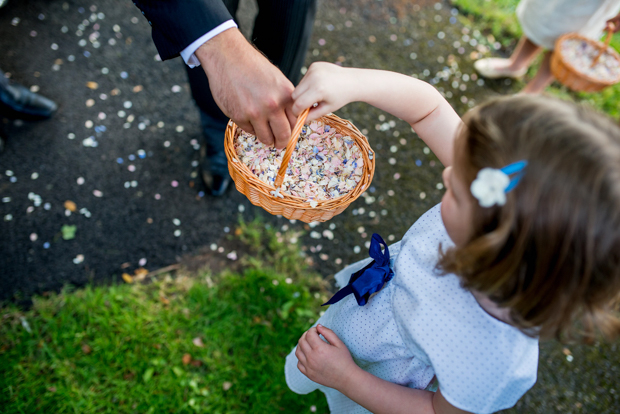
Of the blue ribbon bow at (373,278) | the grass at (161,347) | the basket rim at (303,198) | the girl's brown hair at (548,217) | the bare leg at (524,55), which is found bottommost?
the grass at (161,347)

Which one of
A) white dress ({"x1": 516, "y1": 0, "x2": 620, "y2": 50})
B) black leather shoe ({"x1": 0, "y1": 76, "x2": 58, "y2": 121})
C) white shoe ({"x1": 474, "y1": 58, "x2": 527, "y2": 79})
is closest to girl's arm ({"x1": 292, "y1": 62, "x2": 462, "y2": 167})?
black leather shoe ({"x1": 0, "y1": 76, "x2": 58, "y2": 121})

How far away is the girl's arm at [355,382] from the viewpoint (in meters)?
1.12

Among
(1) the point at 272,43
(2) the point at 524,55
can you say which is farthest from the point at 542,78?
(1) the point at 272,43

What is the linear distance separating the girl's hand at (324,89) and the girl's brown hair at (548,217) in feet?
1.36

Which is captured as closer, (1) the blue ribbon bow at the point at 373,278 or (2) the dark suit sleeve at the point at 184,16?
(1) the blue ribbon bow at the point at 373,278

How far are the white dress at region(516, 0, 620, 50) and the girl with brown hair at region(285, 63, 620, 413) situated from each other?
2.37 metres

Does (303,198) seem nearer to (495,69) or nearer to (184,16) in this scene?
(184,16)

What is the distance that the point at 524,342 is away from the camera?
39.1 inches

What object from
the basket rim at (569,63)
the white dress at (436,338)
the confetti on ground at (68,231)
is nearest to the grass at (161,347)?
the confetti on ground at (68,231)

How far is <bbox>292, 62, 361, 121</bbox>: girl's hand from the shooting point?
1.15m

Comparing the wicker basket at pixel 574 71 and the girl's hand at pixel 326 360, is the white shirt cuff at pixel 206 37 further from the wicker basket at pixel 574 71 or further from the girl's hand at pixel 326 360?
the wicker basket at pixel 574 71

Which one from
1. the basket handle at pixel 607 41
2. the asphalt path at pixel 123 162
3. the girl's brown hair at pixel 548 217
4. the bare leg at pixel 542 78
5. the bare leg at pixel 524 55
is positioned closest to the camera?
the girl's brown hair at pixel 548 217

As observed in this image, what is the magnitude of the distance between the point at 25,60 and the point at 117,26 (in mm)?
726

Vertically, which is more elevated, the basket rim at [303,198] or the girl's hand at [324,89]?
the girl's hand at [324,89]
